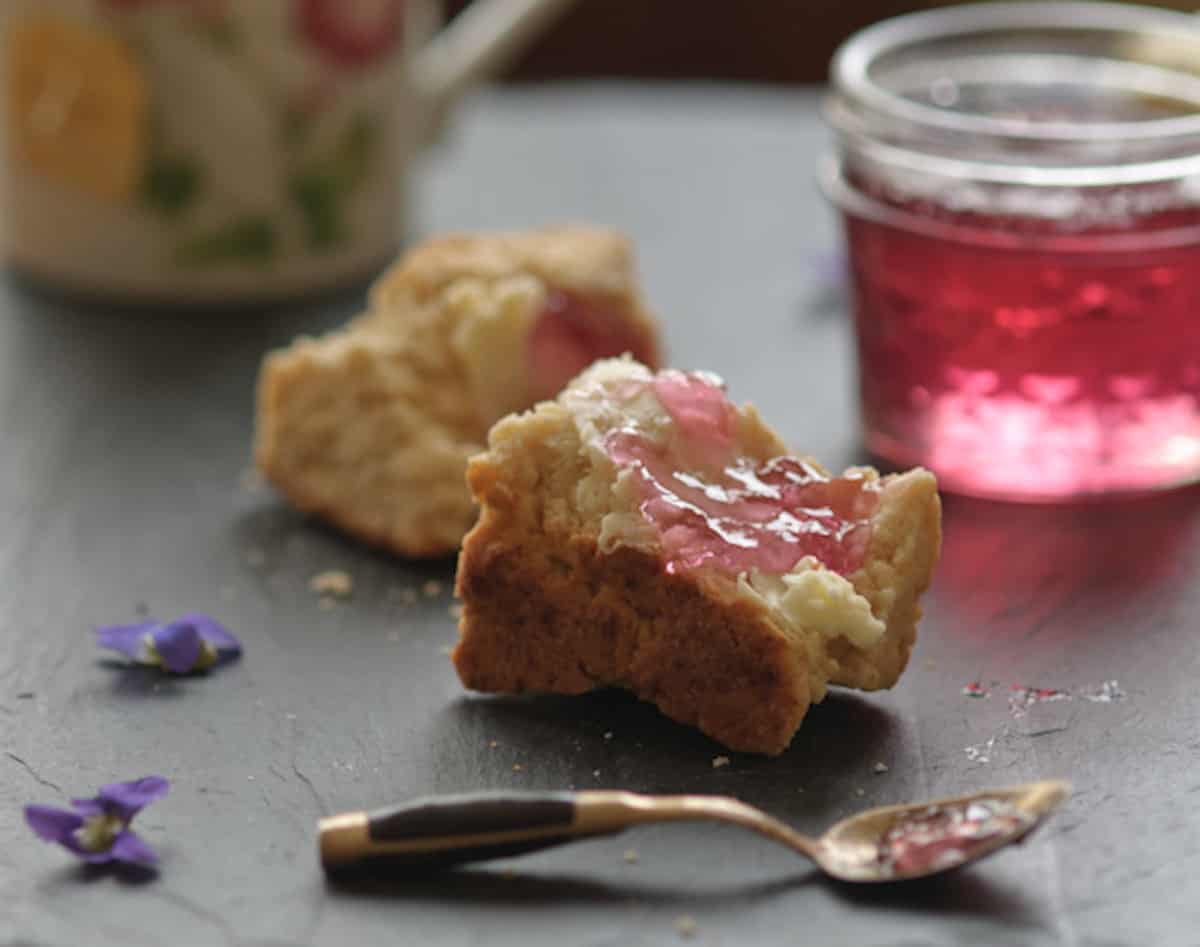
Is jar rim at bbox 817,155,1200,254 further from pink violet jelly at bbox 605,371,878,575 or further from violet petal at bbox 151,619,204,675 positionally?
violet petal at bbox 151,619,204,675

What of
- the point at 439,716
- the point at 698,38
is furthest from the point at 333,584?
the point at 698,38

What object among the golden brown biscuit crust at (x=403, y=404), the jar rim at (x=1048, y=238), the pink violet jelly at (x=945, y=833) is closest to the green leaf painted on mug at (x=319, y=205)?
the golden brown biscuit crust at (x=403, y=404)

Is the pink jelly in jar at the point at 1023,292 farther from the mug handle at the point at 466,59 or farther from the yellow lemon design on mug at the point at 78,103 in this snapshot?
the yellow lemon design on mug at the point at 78,103

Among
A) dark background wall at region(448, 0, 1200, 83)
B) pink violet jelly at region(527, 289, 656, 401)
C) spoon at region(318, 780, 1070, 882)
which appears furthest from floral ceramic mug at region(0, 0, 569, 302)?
dark background wall at region(448, 0, 1200, 83)

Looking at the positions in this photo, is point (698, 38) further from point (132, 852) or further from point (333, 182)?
point (132, 852)

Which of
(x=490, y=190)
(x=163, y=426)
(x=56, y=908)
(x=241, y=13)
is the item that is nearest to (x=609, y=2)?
(x=490, y=190)
